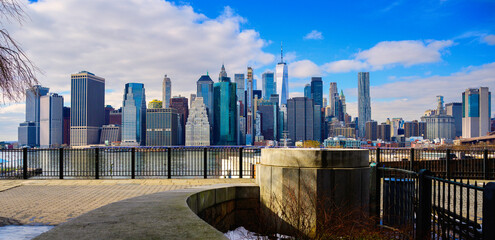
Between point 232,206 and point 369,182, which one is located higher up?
point 369,182

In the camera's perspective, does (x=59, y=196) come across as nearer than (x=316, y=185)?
No

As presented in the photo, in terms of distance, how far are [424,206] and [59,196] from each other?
967cm

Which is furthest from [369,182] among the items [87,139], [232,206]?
[87,139]

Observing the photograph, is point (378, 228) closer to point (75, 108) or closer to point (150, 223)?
point (150, 223)

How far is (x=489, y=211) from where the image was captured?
12.0 ft

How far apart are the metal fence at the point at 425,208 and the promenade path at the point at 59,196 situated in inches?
264

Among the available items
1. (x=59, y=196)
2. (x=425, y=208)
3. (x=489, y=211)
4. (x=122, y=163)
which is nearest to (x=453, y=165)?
(x=425, y=208)

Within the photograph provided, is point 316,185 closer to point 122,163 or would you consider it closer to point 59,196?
point 59,196

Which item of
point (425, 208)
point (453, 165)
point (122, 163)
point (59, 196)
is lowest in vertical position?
point (453, 165)

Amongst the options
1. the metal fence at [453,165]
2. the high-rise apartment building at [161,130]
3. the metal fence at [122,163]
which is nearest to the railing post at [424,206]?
the metal fence at [122,163]

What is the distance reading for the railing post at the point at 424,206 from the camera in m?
5.53

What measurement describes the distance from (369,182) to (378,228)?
3.34 feet

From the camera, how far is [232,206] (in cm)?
808

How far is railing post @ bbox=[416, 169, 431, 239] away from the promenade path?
22.4 feet
